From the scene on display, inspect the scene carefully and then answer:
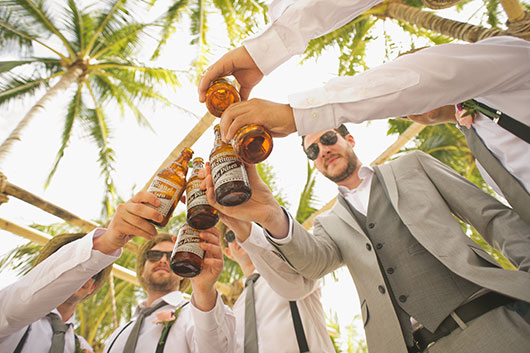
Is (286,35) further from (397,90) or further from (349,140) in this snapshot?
(349,140)

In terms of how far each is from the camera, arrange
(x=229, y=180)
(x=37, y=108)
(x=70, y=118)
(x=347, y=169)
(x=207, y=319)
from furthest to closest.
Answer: (x=70, y=118)
(x=37, y=108)
(x=347, y=169)
(x=207, y=319)
(x=229, y=180)

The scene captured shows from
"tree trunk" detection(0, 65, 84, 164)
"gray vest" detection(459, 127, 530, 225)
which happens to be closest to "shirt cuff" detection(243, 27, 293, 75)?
"gray vest" detection(459, 127, 530, 225)

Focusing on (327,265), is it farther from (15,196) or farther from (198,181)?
(15,196)

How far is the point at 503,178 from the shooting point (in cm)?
163

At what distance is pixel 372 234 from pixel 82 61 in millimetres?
9614

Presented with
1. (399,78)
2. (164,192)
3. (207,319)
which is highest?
(164,192)

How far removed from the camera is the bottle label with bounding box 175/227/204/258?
61.1 inches

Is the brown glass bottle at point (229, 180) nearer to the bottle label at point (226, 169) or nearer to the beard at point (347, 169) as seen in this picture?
the bottle label at point (226, 169)

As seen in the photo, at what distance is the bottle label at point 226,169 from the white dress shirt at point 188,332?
3.50ft

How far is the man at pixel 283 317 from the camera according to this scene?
2.26 meters

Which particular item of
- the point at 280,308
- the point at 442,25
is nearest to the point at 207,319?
the point at 280,308

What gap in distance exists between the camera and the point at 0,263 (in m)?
5.88

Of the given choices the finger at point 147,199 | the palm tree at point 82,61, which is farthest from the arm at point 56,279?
the palm tree at point 82,61

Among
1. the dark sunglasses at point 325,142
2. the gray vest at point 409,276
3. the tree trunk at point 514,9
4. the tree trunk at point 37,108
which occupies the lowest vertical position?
the gray vest at point 409,276
